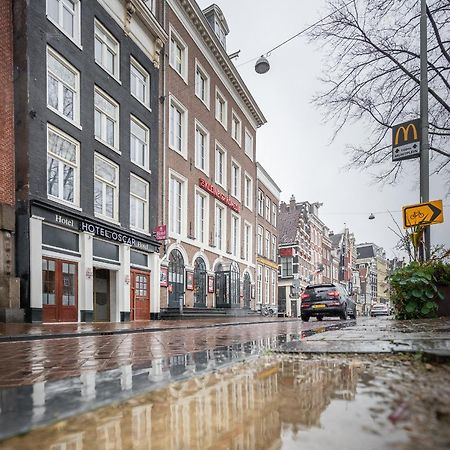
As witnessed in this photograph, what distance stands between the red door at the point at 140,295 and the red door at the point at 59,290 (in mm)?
3394

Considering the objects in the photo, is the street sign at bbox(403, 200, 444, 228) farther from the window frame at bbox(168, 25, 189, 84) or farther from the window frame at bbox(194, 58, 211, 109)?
the window frame at bbox(194, 58, 211, 109)

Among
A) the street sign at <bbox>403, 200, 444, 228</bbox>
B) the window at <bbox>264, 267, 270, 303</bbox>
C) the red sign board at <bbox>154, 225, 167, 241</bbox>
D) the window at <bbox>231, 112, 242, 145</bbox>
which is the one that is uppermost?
the window at <bbox>231, 112, 242, 145</bbox>

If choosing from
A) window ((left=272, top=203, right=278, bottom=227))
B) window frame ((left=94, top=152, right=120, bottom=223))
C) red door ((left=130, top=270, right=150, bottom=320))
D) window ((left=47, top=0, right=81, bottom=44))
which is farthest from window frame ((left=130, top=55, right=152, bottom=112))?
window ((left=272, top=203, right=278, bottom=227))

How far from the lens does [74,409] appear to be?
1045 millimetres

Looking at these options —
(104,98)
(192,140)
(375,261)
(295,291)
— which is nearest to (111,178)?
(104,98)

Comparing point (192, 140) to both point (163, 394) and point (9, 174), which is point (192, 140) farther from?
point (163, 394)

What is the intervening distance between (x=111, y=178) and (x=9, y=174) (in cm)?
418

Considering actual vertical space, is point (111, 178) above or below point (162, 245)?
above

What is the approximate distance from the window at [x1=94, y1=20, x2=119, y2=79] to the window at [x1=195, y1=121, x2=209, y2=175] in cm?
656

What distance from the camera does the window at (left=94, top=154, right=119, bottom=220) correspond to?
→ 13570 mm

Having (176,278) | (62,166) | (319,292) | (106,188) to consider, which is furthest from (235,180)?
(62,166)

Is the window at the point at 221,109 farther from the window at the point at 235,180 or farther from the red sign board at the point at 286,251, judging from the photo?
the red sign board at the point at 286,251

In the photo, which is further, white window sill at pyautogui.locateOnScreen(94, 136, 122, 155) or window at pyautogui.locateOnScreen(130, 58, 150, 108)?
window at pyautogui.locateOnScreen(130, 58, 150, 108)

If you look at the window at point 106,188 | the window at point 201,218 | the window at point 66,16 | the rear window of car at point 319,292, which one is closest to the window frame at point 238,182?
the window at point 201,218
